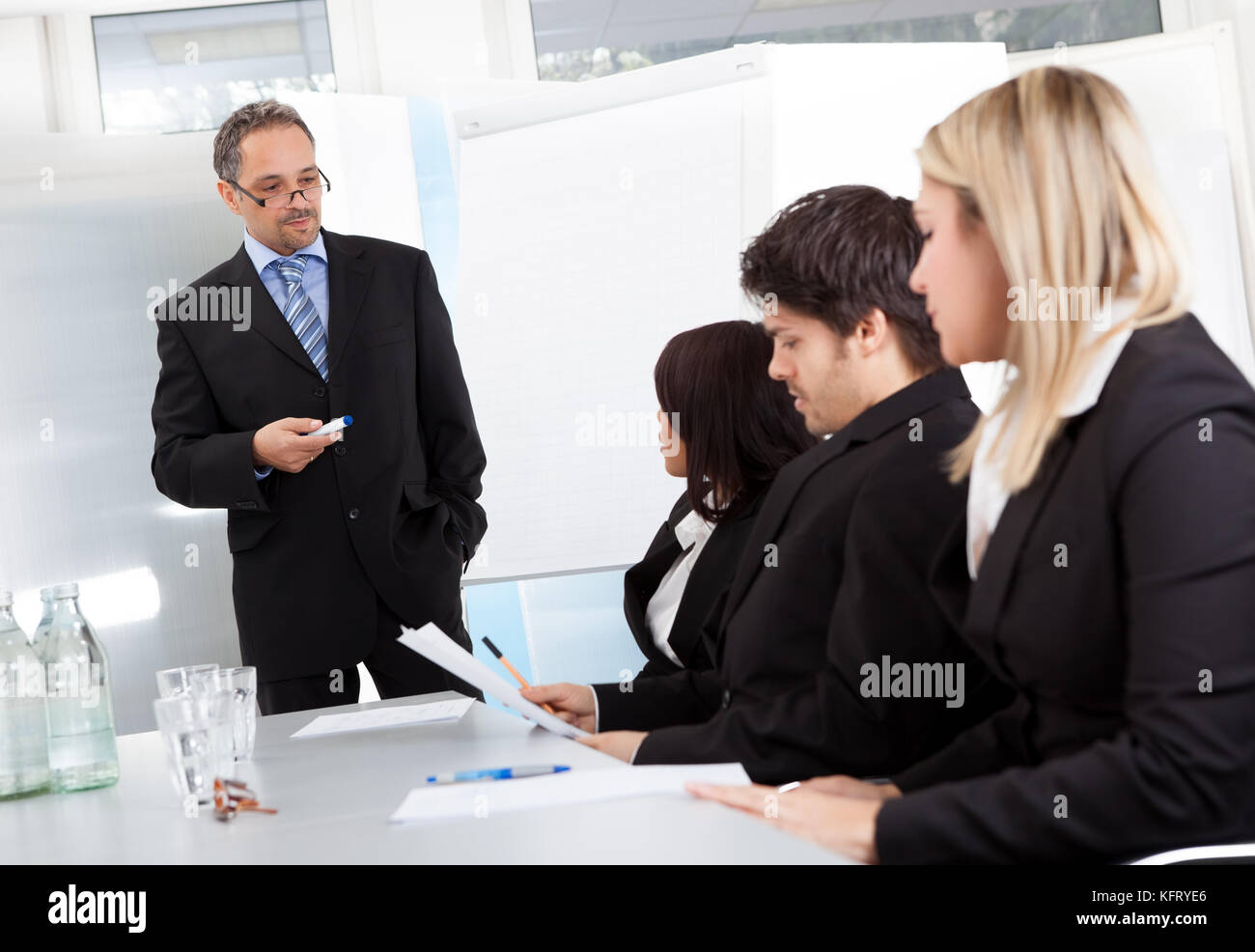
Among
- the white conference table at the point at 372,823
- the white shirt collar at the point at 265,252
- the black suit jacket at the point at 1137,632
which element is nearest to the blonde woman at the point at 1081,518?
the black suit jacket at the point at 1137,632

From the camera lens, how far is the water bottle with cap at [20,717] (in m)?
1.35

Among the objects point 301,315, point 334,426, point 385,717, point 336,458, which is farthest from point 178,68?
point 385,717

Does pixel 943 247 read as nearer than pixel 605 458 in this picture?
Yes

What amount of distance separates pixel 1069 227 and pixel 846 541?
1.62 ft

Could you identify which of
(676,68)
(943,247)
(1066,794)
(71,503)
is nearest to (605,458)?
(676,68)

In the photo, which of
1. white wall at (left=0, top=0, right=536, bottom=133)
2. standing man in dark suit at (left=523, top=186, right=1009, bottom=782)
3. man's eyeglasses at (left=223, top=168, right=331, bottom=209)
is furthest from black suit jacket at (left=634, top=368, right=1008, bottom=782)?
white wall at (left=0, top=0, right=536, bottom=133)

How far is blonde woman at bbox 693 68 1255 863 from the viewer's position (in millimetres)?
956

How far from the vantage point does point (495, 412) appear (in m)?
3.57

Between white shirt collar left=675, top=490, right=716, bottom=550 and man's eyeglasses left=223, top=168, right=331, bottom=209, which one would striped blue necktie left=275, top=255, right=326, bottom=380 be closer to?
man's eyeglasses left=223, top=168, right=331, bottom=209

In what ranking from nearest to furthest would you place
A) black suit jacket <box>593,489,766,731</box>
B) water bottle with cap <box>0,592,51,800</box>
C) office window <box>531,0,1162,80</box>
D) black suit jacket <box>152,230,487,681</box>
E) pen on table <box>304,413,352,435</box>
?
1. water bottle with cap <box>0,592,51,800</box>
2. black suit jacket <box>593,489,766,731</box>
3. pen on table <box>304,413,352,435</box>
4. black suit jacket <box>152,230,487,681</box>
5. office window <box>531,0,1162,80</box>

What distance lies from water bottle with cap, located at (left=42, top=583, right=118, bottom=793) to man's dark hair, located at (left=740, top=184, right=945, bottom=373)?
3.33 feet

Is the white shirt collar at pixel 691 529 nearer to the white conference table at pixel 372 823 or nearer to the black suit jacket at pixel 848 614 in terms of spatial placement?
the black suit jacket at pixel 848 614
